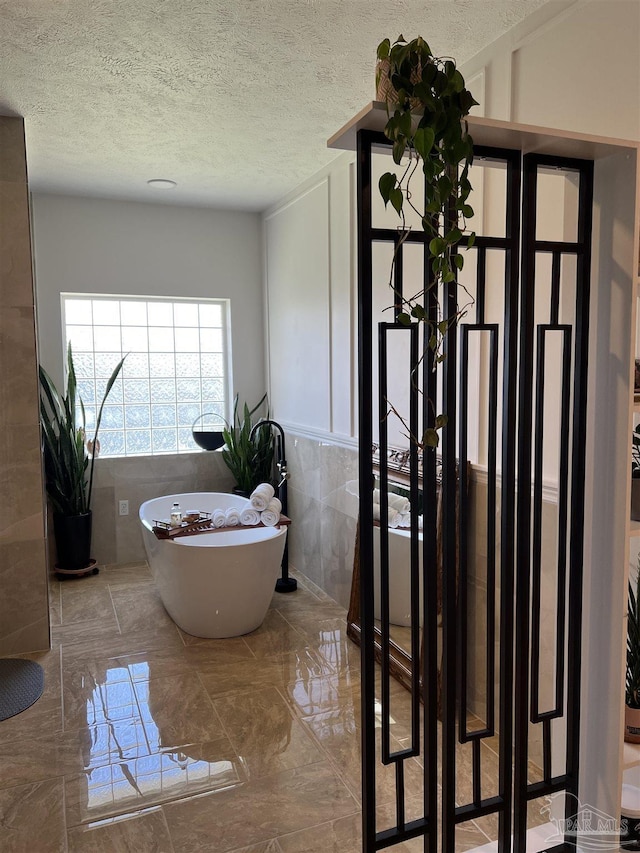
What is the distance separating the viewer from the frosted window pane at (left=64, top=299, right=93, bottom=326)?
4.84 m

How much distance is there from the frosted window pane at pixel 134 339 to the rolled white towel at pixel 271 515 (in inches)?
77.0

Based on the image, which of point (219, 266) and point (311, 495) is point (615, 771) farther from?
point (219, 266)

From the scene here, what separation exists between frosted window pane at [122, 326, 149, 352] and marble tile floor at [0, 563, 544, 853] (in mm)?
2169

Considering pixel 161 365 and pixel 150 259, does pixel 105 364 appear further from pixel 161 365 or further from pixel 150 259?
pixel 150 259

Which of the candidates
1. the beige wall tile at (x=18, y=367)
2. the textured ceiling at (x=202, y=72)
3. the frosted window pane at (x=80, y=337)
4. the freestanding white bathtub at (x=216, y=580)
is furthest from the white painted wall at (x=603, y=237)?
the frosted window pane at (x=80, y=337)

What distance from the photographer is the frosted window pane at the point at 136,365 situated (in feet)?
16.5

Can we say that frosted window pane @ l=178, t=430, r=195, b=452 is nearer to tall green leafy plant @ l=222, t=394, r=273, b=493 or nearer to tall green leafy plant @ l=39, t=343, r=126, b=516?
tall green leafy plant @ l=222, t=394, r=273, b=493

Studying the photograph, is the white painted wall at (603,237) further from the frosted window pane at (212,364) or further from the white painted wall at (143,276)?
the frosted window pane at (212,364)

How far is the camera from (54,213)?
4.60 m

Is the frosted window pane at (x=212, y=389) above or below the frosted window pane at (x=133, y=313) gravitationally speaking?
below

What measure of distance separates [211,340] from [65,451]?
59.7 inches

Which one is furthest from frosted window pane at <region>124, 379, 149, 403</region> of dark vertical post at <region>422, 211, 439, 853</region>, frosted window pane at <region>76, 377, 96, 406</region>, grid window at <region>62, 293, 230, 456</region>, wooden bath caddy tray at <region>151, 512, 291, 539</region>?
dark vertical post at <region>422, 211, 439, 853</region>

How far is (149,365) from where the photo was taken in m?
5.10

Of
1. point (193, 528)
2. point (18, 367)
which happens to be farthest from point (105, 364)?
point (193, 528)
